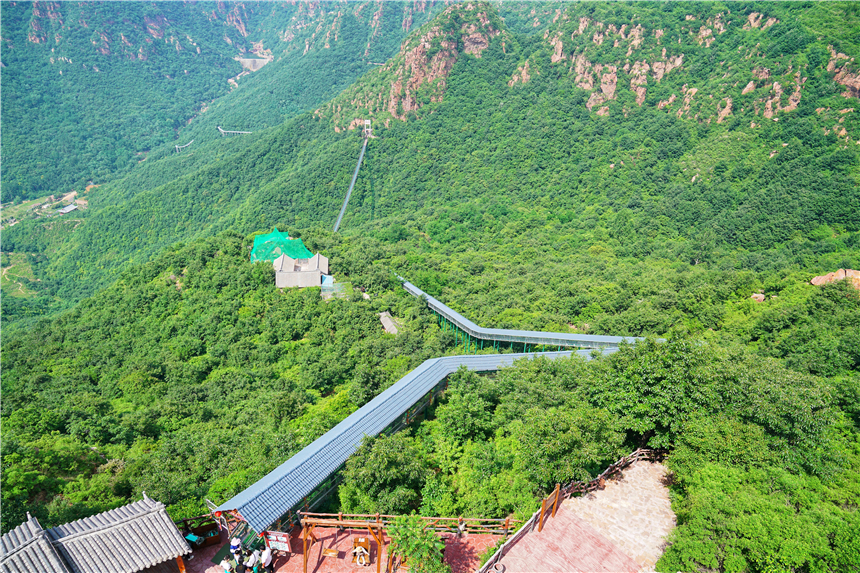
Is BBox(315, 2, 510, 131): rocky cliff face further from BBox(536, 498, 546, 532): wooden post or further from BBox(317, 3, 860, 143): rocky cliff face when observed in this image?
BBox(536, 498, 546, 532): wooden post

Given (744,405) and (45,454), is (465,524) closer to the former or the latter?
(744,405)

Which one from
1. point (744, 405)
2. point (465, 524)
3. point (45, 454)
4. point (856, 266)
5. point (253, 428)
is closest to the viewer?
point (465, 524)

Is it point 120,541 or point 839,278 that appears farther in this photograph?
point 839,278

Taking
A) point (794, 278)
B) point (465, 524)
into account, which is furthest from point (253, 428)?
point (794, 278)

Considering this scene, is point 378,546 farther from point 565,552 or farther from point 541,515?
point 565,552

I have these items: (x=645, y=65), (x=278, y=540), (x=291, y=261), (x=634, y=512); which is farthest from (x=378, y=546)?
(x=645, y=65)

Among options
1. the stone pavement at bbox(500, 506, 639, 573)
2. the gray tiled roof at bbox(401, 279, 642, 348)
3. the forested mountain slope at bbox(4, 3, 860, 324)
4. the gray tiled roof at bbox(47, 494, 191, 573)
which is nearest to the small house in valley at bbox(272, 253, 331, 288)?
the forested mountain slope at bbox(4, 3, 860, 324)
